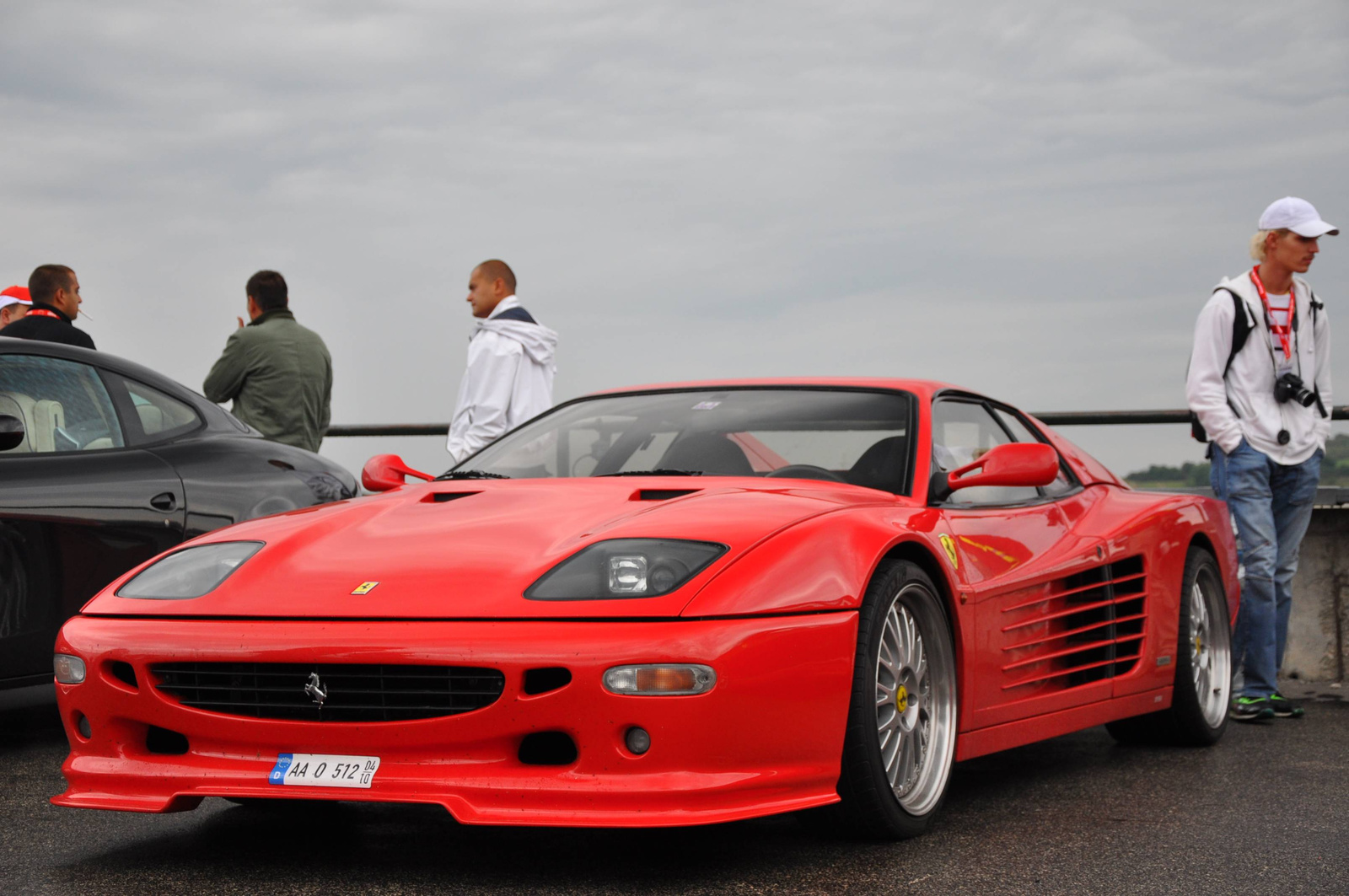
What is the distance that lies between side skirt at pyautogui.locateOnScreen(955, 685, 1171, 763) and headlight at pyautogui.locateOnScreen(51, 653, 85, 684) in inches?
83.4

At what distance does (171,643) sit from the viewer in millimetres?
3428

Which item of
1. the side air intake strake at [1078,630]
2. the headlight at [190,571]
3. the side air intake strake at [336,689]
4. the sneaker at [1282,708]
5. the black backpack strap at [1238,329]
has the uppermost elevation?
the black backpack strap at [1238,329]

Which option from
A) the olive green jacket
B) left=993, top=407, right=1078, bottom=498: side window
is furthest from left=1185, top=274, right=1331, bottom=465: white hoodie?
the olive green jacket

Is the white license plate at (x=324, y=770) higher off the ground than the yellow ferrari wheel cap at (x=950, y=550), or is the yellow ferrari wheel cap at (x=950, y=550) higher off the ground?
the yellow ferrari wheel cap at (x=950, y=550)

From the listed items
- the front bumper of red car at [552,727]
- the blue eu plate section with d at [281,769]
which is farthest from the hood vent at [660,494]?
the blue eu plate section with d at [281,769]

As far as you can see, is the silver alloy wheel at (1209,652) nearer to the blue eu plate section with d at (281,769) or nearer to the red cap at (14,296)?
the blue eu plate section with d at (281,769)

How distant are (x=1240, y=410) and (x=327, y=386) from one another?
4979 mm

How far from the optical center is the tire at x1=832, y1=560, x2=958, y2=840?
11.4ft

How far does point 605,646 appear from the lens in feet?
10.3

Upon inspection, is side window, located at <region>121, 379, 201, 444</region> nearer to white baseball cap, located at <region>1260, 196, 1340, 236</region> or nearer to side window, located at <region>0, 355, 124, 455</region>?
side window, located at <region>0, 355, 124, 455</region>

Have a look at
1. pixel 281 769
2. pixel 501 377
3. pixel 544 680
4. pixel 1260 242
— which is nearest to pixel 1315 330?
pixel 1260 242

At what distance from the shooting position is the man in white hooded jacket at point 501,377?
8.18 m

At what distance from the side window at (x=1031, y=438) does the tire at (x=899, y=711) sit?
115cm

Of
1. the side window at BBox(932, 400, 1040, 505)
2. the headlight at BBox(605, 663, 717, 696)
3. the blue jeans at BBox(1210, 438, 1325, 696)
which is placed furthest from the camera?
the blue jeans at BBox(1210, 438, 1325, 696)
